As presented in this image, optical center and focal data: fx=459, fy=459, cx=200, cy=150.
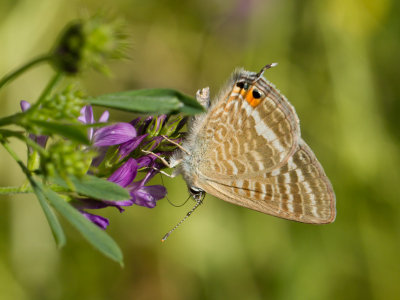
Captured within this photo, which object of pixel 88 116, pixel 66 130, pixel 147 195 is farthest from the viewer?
pixel 147 195

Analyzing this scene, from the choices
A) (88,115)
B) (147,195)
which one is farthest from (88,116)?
(147,195)

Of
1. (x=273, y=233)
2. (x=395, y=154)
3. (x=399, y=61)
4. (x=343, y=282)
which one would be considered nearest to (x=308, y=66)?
(x=399, y=61)

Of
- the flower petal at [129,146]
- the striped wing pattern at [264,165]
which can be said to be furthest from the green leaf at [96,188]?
the striped wing pattern at [264,165]

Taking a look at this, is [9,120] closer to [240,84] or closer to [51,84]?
[51,84]

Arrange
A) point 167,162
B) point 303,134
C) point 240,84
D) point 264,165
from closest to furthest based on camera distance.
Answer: point 167,162 < point 240,84 < point 264,165 < point 303,134

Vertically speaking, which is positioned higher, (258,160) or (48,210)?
(258,160)
